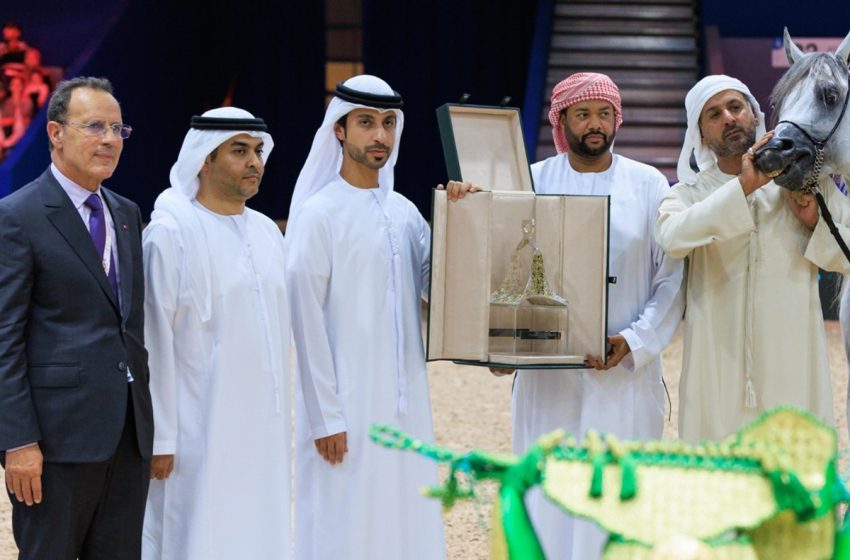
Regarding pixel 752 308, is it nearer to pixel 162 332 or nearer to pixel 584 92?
pixel 584 92

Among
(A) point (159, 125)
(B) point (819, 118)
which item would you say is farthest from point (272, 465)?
(A) point (159, 125)

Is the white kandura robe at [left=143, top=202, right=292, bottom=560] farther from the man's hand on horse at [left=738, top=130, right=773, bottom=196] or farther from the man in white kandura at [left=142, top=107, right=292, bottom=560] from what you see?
the man's hand on horse at [left=738, top=130, right=773, bottom=196]

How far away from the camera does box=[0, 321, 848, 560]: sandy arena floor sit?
5207 millimetres

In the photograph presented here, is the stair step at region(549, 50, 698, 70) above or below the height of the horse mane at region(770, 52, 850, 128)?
above

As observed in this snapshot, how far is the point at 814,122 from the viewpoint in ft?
11.0

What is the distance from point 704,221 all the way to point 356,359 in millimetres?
1167

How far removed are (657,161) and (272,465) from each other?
9462 millimetres

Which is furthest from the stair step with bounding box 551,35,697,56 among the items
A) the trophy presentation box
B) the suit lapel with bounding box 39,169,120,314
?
the suit lapel with bounding box 39,169,120,314

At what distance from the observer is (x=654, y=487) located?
1.59 metres

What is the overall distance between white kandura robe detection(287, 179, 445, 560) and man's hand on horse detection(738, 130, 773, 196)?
44.2 inches

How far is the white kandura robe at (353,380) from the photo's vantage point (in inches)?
142

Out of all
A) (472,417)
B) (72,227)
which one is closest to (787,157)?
(72,227)

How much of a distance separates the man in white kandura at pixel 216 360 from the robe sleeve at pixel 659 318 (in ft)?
3.67

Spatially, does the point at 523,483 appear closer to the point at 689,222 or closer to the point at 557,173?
the point at 689,222
